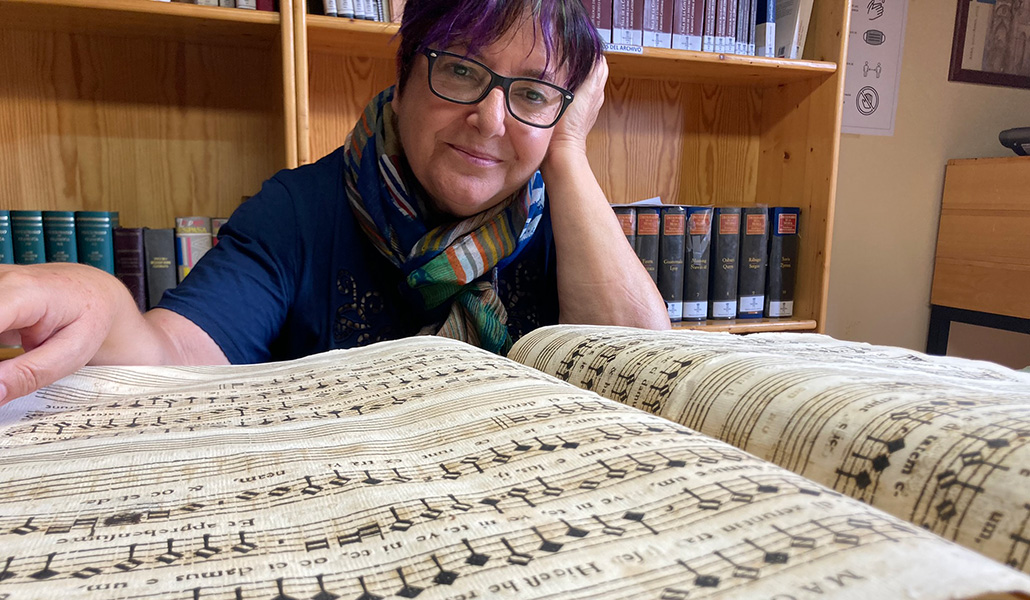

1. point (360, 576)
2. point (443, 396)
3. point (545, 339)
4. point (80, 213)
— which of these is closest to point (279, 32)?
point (80, 213)

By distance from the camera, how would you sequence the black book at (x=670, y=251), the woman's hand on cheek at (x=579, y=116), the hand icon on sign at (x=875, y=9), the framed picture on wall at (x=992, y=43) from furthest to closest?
1. the framed picture on wall at (x=992, y=43)
2. the hand icon on sign at (x=875, y=9)
3. the black book at (x=670, y=251)
4. the woman's hand on cheek at (x=579, y=116)

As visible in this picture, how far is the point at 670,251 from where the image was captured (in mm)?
1661

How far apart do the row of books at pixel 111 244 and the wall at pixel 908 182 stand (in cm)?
203

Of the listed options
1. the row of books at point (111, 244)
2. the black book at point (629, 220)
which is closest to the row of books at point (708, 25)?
the black book at point (629, 220)

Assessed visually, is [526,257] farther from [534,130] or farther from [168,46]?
[168,46]

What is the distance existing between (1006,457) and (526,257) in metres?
0.80

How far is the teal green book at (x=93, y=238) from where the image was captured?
1362 mm

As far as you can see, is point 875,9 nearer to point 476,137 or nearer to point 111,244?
point 476,137

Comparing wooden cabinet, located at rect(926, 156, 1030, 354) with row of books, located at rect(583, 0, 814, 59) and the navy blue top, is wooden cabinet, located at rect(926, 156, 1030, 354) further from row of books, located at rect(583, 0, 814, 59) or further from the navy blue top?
the navy blue top

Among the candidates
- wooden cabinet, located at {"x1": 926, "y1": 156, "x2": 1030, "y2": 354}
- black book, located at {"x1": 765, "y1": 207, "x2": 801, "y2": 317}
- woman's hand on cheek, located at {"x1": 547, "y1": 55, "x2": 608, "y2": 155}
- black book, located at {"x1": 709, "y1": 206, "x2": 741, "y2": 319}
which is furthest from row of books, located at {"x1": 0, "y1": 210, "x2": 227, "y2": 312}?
wooden cabinet, located at {"x1": 926, "y1": 156, "x2": 1030, "y2": 354}

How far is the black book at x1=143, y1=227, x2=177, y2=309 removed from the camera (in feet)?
4.58

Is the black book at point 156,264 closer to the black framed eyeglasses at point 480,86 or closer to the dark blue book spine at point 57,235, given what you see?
the dark blue book spine at point 57,235

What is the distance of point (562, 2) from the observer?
2.71ft

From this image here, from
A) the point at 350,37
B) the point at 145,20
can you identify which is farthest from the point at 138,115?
the point at 350,37
